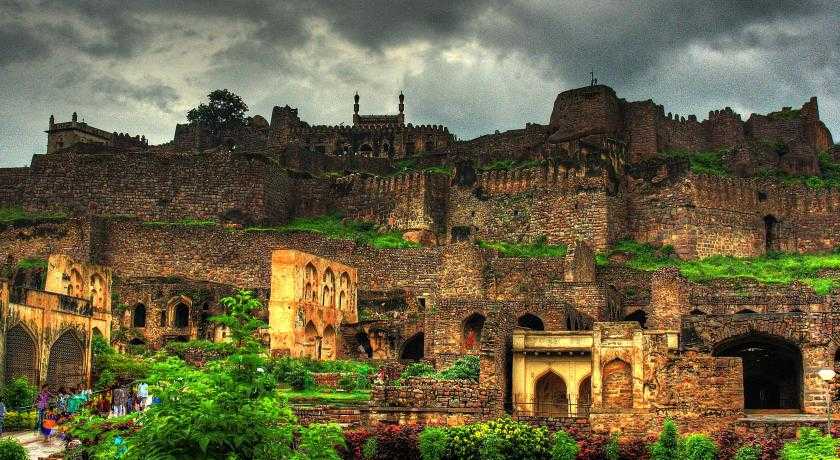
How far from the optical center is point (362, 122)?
75.9 metres

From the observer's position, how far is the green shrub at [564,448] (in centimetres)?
2736

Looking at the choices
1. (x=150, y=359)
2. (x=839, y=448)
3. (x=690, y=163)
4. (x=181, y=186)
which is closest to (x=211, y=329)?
(x=150, y=359)

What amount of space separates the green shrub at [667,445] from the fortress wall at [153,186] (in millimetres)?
35452

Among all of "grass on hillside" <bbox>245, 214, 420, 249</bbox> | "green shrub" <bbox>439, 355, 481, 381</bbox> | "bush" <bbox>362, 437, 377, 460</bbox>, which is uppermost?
"grass on hillside" <bbox>245, 214, 420, 249</bbox>

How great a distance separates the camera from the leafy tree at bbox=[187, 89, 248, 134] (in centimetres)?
7394

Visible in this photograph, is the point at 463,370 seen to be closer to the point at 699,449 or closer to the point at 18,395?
the point at 699,449

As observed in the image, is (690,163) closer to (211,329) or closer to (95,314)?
(211,329)

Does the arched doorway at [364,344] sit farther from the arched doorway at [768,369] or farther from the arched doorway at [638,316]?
the arched doorway at [768,369]

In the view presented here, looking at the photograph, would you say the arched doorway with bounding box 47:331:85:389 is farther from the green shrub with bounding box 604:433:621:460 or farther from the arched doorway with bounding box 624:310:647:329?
the arched doorway with bounding box 624:310:647:329

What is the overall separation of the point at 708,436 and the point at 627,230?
28.1 meters

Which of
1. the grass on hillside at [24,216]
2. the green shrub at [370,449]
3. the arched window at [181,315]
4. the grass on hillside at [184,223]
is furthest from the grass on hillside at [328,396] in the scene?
the grass on hillside at [24,216]

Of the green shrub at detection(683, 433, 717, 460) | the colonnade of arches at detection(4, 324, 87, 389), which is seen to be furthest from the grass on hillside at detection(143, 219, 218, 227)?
the green shrub at detection(683, 433, 717, 460)

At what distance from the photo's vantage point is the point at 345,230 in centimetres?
5909

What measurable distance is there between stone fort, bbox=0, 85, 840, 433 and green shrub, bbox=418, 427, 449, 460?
378 centimetres
